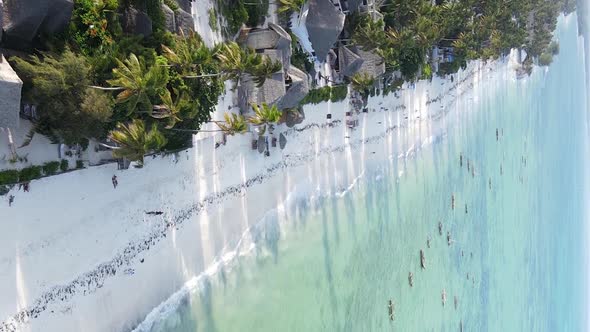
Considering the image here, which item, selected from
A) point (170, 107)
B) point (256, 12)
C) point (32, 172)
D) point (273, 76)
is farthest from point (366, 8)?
point (32, 172)

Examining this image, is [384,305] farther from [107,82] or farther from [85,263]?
[107,82]

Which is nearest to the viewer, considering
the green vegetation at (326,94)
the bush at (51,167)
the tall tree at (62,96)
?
the tall tree at (62,96)

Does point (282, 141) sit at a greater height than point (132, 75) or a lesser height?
lesser

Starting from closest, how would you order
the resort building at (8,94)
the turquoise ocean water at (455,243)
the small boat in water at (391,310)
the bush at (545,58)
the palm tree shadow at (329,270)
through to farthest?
the resort building at (8,94), the turquoise ocean water at (455,243), the palm tree shadow at (329,270), the small boat in water at (391,310), the bush at (545,58)

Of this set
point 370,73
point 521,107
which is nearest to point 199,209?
point 370,73

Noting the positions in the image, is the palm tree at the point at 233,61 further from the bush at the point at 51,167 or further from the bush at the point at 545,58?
the bush at the point at 545,58

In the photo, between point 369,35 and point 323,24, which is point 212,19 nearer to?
point 323,24

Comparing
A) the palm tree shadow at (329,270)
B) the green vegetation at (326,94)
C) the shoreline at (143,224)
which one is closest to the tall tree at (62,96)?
the shoreline at (143,224)
